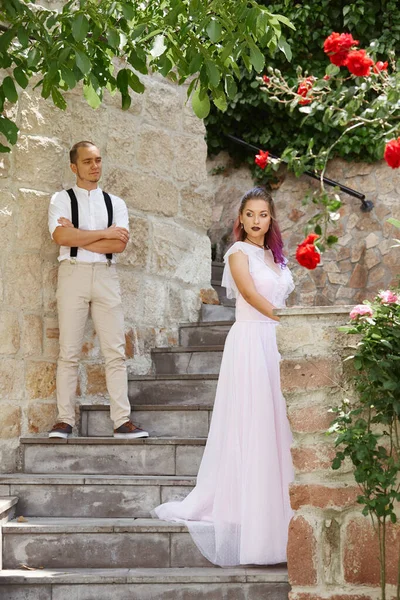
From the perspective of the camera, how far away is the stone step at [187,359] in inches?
236

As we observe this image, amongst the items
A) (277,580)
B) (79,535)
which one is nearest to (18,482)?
(79,535)

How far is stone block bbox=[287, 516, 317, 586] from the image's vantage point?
139 inches

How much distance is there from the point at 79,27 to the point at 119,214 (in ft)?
7.33

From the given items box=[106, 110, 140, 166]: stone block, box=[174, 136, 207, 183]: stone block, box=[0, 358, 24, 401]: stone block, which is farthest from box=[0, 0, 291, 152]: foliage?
box=[174, 136, 207, 183]: stone block

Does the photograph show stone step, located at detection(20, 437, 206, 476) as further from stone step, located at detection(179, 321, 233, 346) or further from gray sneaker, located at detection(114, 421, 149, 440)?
stone step, located at detection(179, 321, 233, 346)

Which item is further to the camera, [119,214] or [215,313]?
[215,313]

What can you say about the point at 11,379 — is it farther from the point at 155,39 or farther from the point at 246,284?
the point at 155,39

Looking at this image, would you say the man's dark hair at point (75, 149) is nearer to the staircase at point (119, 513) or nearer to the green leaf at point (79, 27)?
the staircase at point (119, 513)

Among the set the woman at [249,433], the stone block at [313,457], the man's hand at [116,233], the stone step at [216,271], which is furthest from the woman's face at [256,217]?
the stone step at [216,271]

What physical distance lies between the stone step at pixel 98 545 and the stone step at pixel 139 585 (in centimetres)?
18

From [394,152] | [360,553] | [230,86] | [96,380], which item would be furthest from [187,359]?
[394,152]

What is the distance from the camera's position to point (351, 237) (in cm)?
823

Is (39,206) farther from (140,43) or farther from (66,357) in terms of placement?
(140,43)

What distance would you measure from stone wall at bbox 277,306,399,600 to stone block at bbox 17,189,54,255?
93.0 inches
